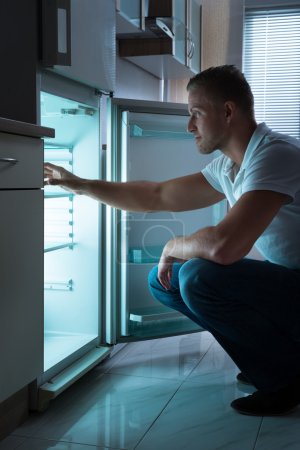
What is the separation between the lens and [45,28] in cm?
161

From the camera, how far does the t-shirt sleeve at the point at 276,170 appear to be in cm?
157

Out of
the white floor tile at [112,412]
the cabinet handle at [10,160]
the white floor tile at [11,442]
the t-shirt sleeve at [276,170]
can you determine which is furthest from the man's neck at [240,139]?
the white floor tile at [11,442]

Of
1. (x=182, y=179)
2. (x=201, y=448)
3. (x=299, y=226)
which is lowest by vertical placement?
(x=201, y=448)

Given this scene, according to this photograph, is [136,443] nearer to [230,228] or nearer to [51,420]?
[51,420]

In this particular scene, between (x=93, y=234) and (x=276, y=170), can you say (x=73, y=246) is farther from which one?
(x=276, y=170)

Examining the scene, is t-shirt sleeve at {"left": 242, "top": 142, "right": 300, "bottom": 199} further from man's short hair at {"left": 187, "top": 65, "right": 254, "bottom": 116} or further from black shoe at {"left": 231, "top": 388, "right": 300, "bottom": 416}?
black shoe at {"left": 231, "top": 388, "right": 300, "bottom": 416}

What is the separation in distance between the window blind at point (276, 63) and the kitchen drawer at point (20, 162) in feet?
10.5

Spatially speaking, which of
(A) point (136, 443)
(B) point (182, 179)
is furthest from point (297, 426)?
(B) point (182, 179)

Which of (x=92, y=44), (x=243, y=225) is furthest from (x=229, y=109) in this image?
(x=92, y=44)

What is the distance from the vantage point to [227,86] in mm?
1743

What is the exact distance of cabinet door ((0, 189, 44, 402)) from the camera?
136cm

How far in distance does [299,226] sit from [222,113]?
43 centimetres

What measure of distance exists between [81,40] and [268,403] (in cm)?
130

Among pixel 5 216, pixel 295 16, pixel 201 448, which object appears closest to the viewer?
pixel 5 216
